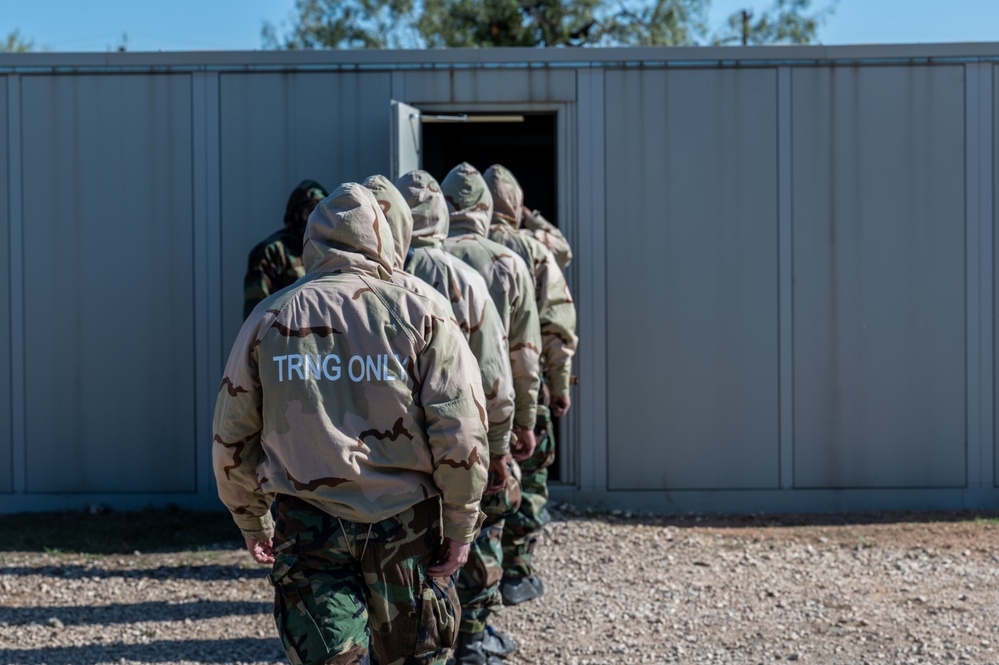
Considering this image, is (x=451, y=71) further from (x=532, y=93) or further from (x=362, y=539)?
(x=362, y=539)

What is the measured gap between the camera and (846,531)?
21.2 ft

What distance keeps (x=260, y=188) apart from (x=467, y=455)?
460 centimetres

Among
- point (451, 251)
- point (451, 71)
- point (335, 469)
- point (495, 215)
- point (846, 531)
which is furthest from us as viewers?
point (451, 71)

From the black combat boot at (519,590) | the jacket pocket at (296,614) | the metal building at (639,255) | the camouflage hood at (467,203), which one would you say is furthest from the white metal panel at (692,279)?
the jacket pocket at (296,614)

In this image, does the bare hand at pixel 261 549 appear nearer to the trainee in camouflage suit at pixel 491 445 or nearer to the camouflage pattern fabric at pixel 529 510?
the trainee in camouflage suit at pixel 491 445

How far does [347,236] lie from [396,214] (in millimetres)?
325

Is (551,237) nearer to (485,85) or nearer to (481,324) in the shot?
(485,85)

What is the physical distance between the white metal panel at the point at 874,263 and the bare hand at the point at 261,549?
467cm

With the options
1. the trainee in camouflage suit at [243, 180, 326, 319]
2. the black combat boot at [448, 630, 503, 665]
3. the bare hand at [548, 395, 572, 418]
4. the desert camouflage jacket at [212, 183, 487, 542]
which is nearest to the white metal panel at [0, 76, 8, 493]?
the trainee in camouflage suit at [243, 180, 326, 319]

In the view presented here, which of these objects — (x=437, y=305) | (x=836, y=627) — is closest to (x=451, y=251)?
(x=437, y=305)

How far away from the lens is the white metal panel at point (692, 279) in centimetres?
698

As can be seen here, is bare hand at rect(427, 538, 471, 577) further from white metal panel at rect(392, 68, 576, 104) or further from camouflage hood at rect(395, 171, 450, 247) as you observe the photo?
white metal panel at rect(392, 68, 576, 104)

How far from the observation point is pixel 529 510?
4.91 meters

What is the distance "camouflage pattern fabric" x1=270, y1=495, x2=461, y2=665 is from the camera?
268 cm
